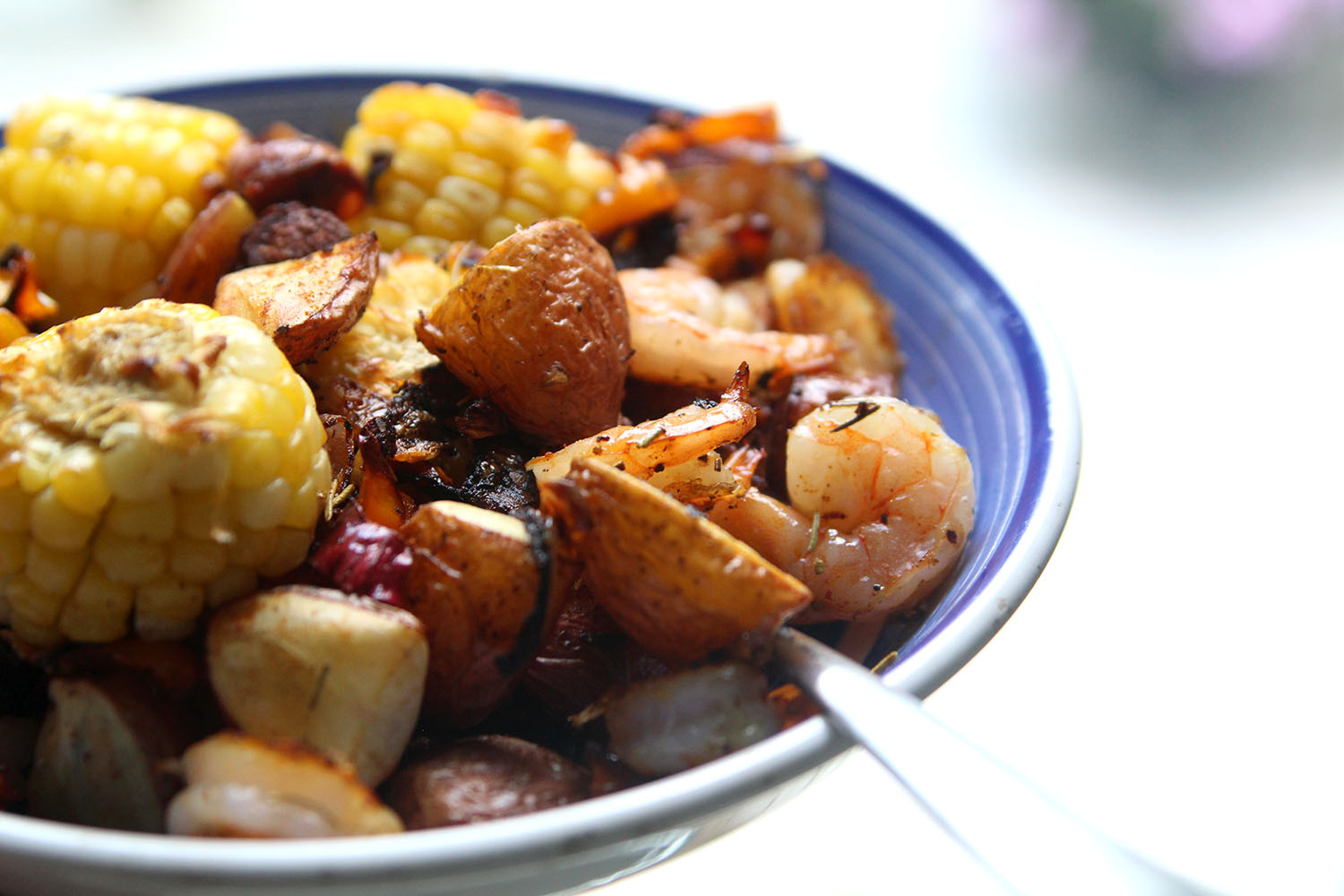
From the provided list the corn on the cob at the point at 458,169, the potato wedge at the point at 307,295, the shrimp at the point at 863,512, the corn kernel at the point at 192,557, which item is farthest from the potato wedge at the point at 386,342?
the shrimp at the point at 863,512

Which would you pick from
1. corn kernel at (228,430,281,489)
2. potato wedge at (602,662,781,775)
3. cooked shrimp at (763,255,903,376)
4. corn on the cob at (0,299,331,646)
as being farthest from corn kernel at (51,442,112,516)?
cooked shrimp at (763,255,903,376)

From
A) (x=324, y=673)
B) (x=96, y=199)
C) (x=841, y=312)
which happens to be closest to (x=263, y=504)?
(x=324, y=673)

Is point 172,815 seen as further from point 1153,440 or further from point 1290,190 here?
point 1290,190

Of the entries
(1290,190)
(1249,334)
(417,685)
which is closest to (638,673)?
(417,685)

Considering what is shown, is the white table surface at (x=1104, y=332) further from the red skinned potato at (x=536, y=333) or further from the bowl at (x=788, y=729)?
the red skinned potato at (x=536, y=333)

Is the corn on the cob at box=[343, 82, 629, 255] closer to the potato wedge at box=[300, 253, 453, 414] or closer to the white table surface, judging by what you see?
the potato wedge at box=[300, 253, 453, 414]

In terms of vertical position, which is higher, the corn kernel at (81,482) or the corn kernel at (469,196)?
the corn kernel at (469,196)
